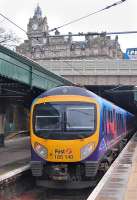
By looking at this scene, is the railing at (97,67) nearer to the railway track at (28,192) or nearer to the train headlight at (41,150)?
the railway track at (28,192)

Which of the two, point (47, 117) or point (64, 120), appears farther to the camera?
point (47, 117)

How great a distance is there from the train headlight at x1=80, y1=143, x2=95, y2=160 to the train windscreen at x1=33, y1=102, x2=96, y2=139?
35cm

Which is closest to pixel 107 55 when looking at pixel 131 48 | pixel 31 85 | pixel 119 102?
pixel 131 48

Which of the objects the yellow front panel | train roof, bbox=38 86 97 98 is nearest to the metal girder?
train roof, bbox=38 86 97 98

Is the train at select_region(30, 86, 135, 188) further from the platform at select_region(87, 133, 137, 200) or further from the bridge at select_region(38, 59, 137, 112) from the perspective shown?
the bridge at select_region(38, 59, 137, 112)

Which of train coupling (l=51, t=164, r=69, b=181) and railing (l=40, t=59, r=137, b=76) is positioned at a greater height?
railing (l=40, t=59, r=137, b=76)

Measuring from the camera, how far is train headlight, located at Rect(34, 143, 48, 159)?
54.3 ft

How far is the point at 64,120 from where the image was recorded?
17.0m

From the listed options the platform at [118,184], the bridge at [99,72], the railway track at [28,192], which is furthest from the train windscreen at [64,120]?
the bridge at [99,72]

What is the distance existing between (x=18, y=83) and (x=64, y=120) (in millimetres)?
10980

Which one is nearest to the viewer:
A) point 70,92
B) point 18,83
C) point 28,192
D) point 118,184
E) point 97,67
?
point 118,184

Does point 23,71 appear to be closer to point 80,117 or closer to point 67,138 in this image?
point 80,117

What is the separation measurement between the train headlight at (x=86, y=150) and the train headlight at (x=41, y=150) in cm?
108

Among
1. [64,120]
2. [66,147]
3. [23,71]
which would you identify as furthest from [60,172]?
[23,71]
